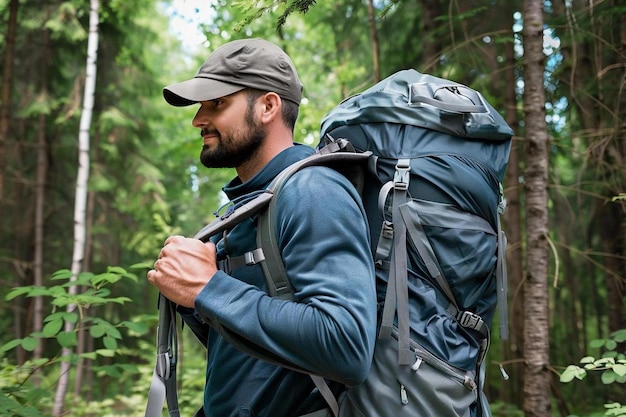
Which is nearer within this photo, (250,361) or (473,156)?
(250,361)

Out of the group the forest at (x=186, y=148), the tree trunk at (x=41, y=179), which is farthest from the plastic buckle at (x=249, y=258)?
the tree trunk at (x=41, y=179)

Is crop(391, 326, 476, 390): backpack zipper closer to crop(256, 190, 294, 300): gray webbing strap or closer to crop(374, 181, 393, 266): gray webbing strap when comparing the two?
crop(374, 181, 393, 266): gray webbing strap

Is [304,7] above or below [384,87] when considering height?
above

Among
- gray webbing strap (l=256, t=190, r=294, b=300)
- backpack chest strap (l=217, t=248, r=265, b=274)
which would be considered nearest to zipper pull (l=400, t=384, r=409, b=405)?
gray webbing strap (l=256, t=190, r=294, b=300)

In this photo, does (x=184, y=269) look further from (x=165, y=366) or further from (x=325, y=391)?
(x=325, y=391)

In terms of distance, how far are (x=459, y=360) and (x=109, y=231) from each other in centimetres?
1240

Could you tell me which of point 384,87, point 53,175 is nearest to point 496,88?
point 384,87

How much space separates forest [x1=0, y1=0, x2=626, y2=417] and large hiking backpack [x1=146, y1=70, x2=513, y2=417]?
2.19m

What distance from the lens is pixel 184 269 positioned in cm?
194

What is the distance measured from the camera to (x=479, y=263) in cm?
213

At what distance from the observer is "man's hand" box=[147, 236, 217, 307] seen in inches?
75.2

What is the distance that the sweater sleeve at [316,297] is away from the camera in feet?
5.66

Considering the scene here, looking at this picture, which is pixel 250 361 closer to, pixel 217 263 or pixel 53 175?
pixel 217 263

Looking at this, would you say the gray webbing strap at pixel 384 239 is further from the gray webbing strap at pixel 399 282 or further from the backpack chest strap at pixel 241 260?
the backpack chest strap at pixel 241 260
